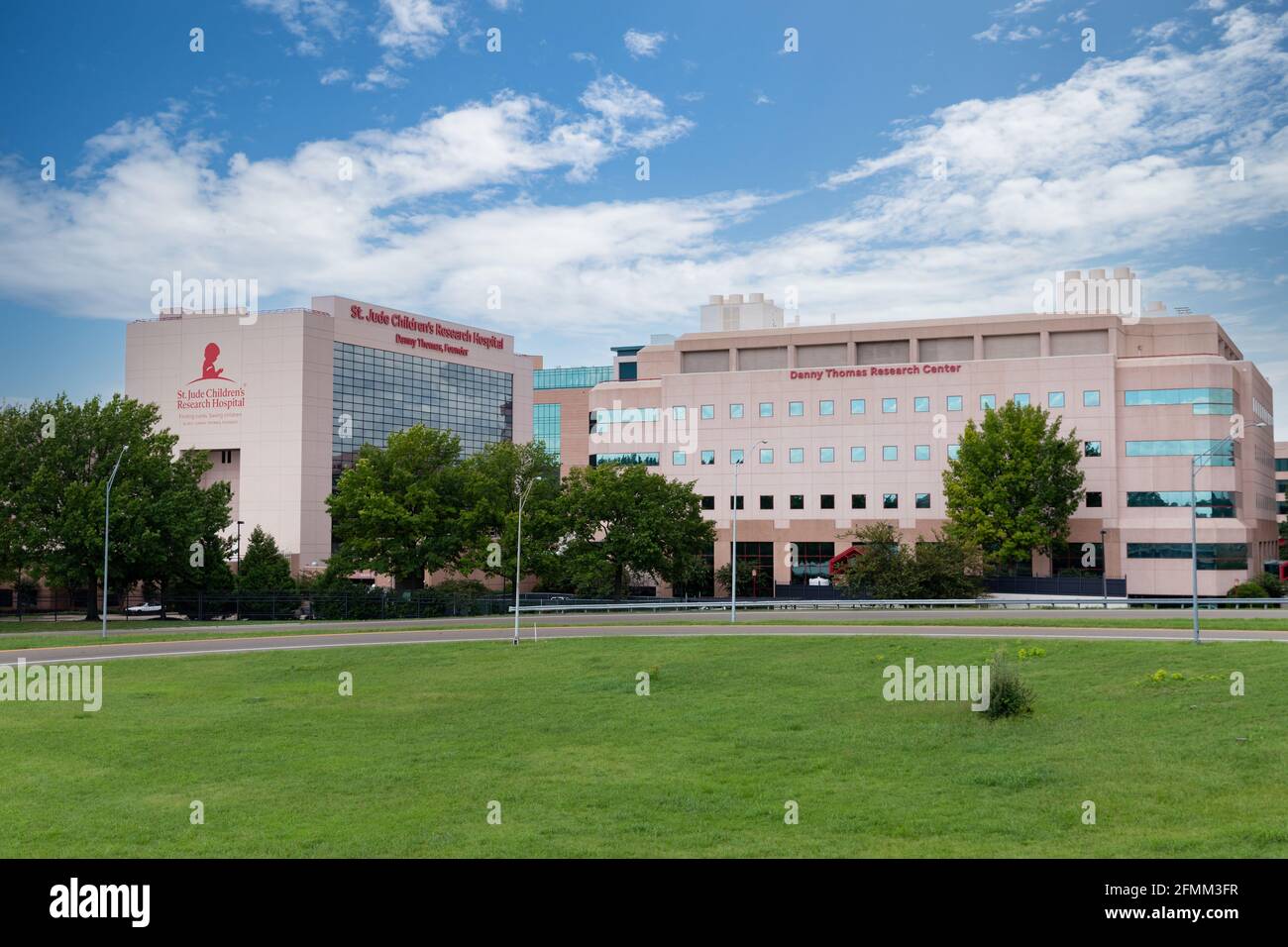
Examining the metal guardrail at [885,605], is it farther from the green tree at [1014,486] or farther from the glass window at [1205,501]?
the glass window at [1205,501]

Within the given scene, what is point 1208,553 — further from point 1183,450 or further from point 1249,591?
point 1183,450

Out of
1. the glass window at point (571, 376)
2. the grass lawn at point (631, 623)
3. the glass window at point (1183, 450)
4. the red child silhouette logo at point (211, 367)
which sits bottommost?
the grass lawn at point (631, 623)

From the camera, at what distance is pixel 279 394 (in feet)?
343

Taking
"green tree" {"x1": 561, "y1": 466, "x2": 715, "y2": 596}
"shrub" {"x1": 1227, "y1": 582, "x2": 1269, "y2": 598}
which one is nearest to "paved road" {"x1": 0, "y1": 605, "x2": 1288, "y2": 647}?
"green tree" {"x1": 561, "y1": 466, "x2": 715, "y2": 596}

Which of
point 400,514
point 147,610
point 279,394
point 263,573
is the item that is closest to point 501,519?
point 400,514

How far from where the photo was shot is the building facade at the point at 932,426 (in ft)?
264

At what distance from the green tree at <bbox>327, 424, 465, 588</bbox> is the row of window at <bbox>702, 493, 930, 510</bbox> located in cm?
2506

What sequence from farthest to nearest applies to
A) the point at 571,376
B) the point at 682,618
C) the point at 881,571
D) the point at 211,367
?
the point at 571,376, the point at 211,367, the point at 881,571, the point at 682,618

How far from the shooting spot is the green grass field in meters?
15.1

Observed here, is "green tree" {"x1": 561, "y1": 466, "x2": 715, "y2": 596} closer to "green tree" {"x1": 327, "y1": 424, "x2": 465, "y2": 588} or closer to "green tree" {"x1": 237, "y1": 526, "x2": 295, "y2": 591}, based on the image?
"green tree" {"x1": 327, "y1": 424, "x2": 465, "y2": 588}

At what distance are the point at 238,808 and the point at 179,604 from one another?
2277 inches

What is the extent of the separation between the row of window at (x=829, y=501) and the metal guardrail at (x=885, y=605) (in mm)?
22412

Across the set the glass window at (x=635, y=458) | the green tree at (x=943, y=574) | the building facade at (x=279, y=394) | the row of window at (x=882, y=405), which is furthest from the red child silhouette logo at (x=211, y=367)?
the green tree at (x=943, y=574)

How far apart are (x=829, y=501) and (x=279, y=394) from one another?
53.2m
